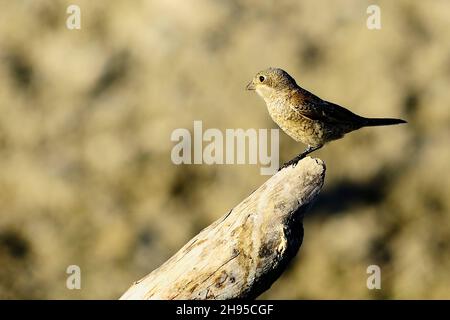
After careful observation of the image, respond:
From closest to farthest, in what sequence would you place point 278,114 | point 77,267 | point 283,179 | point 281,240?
point 281,240
point 283,179
point 278,114
point 77,267

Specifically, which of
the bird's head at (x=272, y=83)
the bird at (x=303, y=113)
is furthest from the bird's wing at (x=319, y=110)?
the bird's head at (x=272, y=83)

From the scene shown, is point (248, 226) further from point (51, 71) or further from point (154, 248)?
point (51, 71)

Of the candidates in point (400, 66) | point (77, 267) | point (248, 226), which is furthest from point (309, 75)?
point (248, 226)

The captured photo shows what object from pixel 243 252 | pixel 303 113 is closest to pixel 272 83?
pixel 303 113

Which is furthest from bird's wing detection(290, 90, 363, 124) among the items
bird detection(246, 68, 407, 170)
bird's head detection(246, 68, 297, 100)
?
bird's head detection(246, 68, 297, 100)

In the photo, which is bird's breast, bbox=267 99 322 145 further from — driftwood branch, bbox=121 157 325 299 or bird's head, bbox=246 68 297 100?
driftwood branch, bbox=121 157 325 299

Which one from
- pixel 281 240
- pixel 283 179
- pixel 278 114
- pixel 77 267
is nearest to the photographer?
pixel 281 240

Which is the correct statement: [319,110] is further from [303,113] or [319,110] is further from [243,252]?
[243,252]

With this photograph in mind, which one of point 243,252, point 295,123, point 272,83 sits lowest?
point 243,252
